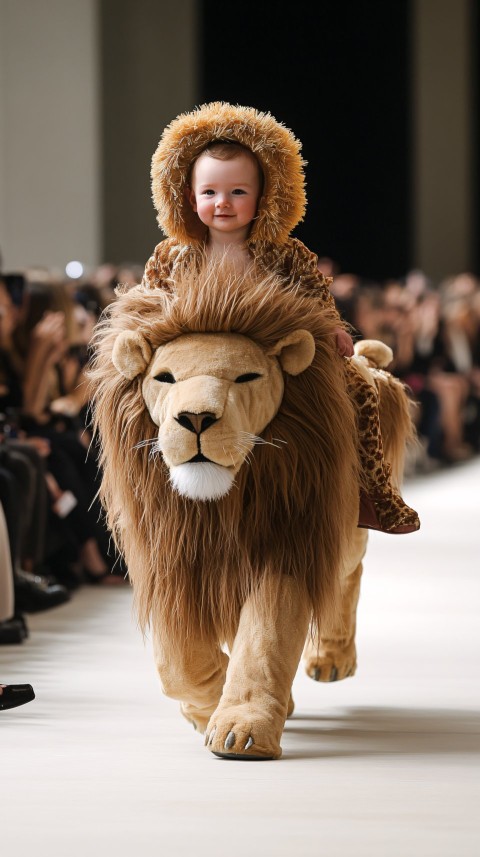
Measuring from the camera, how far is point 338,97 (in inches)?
670

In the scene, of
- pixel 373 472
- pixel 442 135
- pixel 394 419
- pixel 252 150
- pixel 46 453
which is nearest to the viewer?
pixel 252 150

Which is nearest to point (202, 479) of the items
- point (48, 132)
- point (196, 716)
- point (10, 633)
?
point (196, 716)

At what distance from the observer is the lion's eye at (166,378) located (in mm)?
3055

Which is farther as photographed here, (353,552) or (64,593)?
(64,593)

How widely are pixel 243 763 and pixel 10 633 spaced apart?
1.59 metres

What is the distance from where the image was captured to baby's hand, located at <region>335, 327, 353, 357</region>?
324 cm

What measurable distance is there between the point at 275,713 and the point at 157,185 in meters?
1.11

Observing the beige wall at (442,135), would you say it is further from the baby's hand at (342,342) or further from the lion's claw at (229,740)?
the lion's claw at (229,740)

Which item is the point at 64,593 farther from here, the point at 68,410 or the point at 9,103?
the point at 9,103

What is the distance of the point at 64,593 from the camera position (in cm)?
520

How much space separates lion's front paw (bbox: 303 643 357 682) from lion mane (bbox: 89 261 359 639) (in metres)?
0.55

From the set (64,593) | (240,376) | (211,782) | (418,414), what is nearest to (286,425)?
(240,376)

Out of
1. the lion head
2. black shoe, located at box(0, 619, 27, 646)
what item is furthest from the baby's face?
black shoe, located at box(0, 619, 27, 646)

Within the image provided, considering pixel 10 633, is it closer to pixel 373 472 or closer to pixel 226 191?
pixel 373 472
